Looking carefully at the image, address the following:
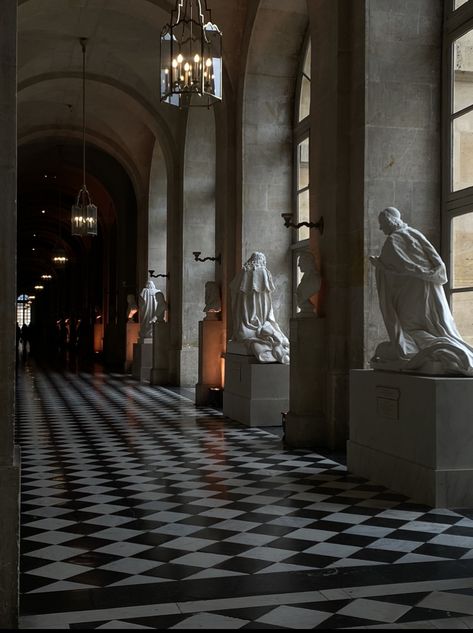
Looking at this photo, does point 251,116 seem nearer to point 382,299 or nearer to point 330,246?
point 330,246

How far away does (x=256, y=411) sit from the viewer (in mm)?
11188

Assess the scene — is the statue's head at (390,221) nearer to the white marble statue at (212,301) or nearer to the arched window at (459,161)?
the arched window at (459,161)

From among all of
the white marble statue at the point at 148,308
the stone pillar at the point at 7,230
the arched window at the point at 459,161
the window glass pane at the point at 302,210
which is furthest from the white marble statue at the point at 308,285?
the white marble statue at the point at 148,308

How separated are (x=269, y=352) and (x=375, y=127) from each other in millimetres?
3897

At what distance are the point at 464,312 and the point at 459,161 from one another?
68.6 inches

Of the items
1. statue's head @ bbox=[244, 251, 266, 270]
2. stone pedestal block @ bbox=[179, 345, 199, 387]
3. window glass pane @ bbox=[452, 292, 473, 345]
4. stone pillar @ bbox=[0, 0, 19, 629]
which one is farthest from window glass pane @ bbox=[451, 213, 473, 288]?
stone pedestal block @ bbox=[179, 345, 199, 387]

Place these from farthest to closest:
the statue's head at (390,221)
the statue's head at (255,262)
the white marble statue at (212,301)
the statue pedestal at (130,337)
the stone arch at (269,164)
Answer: the statue pedestal at (130,337) → the white marble statue at (212,301) → the stone arch at (269,164) → the statue's head at (255,262) → the statue's head at (390,221)

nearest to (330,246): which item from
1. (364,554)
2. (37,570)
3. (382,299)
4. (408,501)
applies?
(382,299)


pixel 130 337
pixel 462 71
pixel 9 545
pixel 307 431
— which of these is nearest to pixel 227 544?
pixel 9 545

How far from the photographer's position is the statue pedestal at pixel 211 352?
46.8ft

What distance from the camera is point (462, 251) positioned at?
874cm

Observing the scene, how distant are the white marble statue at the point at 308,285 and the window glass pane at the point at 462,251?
1.62m

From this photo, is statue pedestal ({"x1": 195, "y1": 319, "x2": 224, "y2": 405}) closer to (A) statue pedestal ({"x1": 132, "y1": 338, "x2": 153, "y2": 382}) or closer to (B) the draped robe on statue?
(A) statue pedestal ({"x1": 132, "y1": 338, "x2": 153, "y2": 382})

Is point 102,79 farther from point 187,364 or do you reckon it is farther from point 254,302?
point 254,302
